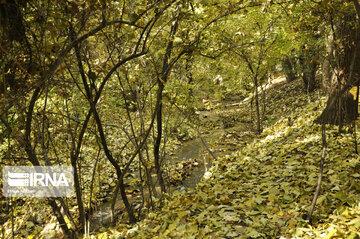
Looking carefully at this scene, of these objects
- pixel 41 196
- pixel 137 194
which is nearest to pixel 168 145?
pixel 137 194

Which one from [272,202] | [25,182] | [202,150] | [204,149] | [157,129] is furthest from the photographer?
[204,149]

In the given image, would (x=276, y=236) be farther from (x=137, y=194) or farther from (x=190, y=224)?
(x=137, y=194)

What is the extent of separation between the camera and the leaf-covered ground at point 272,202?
2.34 metres

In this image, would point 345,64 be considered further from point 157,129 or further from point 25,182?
point 25,182

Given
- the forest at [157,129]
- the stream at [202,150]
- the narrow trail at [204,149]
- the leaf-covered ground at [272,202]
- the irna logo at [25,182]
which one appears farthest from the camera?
the narrow trail at [204,149]

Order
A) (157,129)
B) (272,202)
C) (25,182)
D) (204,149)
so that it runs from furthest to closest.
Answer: (204,149) < (25,182) < (157,129) < (272,202)

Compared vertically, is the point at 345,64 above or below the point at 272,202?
above

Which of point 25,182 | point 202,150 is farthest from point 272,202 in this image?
point 202,150

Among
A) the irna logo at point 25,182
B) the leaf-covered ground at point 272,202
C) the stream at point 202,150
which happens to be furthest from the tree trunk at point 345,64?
the irna logo at point 25,182

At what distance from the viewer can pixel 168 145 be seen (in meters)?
9.64

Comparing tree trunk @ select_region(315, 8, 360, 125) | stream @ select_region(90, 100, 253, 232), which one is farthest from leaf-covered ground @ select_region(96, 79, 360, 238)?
stream @ select_region(90, 100, 253, 232)

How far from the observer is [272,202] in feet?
9.65

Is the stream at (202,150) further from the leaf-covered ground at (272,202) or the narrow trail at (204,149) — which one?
the leaf-covered ground at (272,202)

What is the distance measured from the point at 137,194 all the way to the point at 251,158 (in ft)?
9.65
